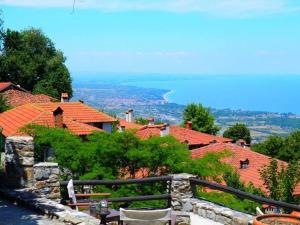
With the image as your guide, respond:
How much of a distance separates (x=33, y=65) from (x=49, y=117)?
3403cm

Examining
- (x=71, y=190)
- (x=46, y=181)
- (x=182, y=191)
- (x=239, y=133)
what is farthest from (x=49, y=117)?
(x=239, y=133)

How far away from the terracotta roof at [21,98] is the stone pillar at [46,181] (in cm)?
3654

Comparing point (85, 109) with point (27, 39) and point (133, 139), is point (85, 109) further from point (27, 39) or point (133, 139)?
point (27, 39)

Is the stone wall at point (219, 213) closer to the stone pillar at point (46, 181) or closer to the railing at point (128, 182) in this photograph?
the railing at point (128, 182)

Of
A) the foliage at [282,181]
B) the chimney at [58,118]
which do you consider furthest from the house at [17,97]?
the foliage at [282,181]

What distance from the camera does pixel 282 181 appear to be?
24.3 m

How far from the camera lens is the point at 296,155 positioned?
5222cm

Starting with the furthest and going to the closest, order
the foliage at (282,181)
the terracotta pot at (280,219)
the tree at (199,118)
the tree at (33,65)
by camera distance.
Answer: the tree at (199,118)
the tree at (33,65)
the foliage at (282,181)
the terracotta pot at (280,219)

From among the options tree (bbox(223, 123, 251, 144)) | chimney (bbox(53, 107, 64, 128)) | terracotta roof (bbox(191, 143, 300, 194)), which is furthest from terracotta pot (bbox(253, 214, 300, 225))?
tree (bbox(223, 123, 251, 144))

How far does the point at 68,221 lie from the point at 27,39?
5879 centimetres

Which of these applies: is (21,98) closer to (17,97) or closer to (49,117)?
(17,97)

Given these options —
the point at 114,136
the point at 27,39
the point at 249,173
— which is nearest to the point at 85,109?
the point at 249,173

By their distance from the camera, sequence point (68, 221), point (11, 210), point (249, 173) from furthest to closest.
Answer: point (249, 173) < point (11, 210) < point (68, 221)

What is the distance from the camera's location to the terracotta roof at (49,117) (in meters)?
28.0
